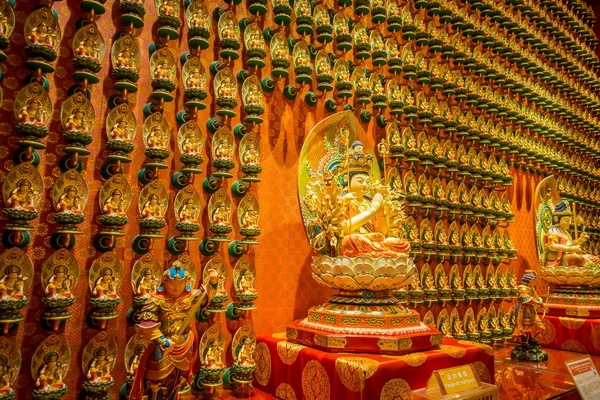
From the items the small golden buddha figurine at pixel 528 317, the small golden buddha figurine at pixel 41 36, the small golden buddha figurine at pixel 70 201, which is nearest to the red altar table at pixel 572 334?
the small golden buddha figurine at pixel 528 317

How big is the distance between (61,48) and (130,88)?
15.5 inches

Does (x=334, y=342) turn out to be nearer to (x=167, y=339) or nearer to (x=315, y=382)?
(x=315, y=382)

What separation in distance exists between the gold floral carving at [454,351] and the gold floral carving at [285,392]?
0.84 metres

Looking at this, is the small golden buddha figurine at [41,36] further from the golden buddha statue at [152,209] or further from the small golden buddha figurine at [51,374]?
the small golden buddha figurine at [51,374]

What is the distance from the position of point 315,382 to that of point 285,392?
12.3 inches

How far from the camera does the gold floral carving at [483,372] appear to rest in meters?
2.65

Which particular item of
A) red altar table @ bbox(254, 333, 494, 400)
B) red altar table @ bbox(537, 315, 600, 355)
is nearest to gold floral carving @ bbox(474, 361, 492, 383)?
red altar table @ bbox(254, 333, 494, 400)

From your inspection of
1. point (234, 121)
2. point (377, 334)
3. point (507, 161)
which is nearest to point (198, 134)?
point (234, 121)

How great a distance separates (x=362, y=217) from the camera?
2742mm

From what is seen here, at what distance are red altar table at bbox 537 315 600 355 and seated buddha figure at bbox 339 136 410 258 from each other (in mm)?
2401

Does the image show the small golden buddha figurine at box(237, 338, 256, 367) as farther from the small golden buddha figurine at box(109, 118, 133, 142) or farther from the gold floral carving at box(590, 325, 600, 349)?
the gold floral carving at box(590, 325, 600, 349)

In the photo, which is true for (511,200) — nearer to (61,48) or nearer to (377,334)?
(377,334)

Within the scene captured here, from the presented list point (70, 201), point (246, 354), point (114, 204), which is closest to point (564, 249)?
point (246, 354)

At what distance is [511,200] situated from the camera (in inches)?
201
